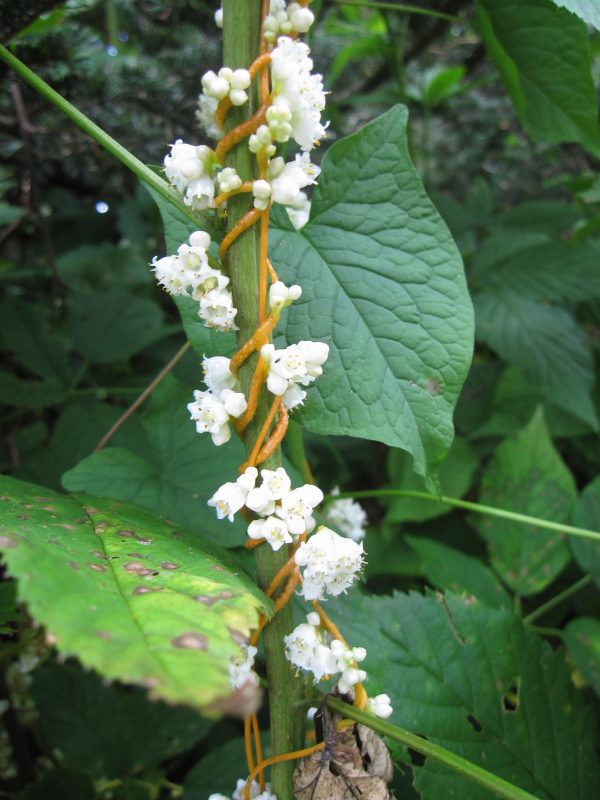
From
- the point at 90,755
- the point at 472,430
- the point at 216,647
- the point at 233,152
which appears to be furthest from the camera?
the point at 472,430

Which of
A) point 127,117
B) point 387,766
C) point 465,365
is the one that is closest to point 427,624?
point 387,766

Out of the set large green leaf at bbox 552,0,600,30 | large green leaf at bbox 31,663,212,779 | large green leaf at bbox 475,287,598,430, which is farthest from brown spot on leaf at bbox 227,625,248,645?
large green leaf at bbox 475,287,598,430

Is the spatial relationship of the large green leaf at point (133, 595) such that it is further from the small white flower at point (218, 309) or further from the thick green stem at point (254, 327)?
the small white flower at point (218, 309)

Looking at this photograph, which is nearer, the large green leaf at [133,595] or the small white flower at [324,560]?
the large green leaf at [133,595]

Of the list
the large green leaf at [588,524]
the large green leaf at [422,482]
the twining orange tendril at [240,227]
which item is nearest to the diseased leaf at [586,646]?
the large green leaf at [588,524]

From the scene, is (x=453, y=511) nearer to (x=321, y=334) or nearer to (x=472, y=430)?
(x=472, y=430)

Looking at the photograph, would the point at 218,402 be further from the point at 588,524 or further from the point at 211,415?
the point at 588,524
